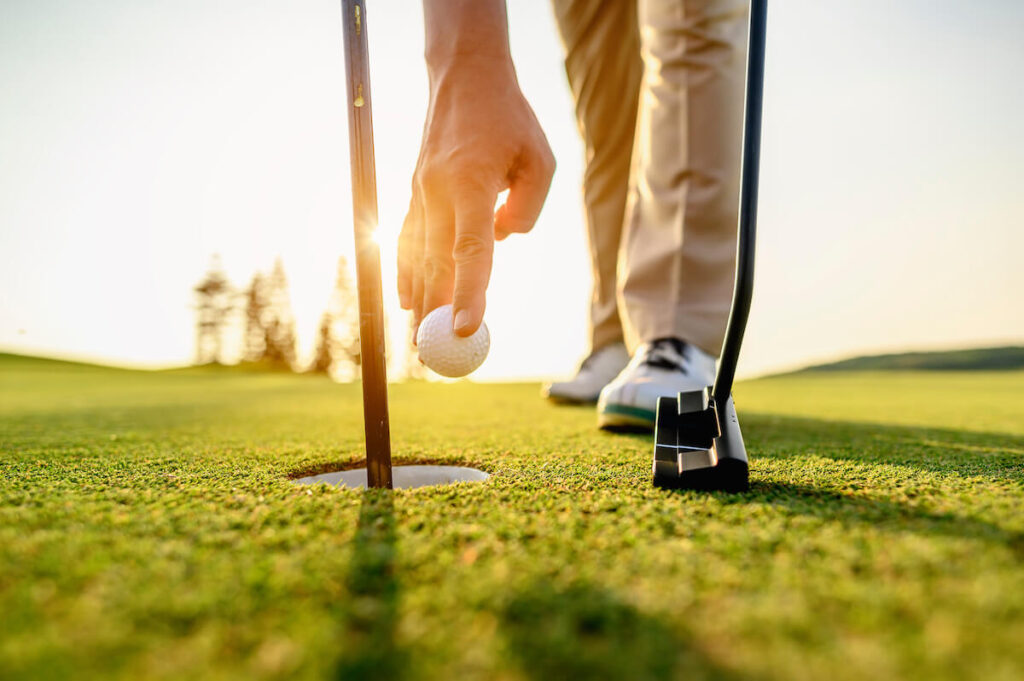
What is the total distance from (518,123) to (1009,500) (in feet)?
3.75

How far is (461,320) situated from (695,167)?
5.07ft

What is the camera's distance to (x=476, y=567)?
74 cm

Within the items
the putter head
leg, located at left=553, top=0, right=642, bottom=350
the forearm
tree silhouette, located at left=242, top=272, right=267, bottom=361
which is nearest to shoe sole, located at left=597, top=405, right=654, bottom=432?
the putter head

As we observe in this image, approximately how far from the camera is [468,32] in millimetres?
1471

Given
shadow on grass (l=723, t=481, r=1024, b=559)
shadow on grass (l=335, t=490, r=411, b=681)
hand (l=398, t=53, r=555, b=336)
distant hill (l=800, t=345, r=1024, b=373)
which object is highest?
hand (l=398, t=53, r=555, b=336)

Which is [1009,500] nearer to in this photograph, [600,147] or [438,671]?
[438,671]

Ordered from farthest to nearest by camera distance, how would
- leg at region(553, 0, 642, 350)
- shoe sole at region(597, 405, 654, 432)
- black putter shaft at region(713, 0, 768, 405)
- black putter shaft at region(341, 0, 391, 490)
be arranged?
leg at region(553, 0, 642, 350), shoe sole at region(597, 405, 654, 432), black putter shaft at region(341, 0, 391, 490), black putter shaft at region(713, 0, 768, 405)

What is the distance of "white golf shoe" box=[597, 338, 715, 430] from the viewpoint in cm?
211

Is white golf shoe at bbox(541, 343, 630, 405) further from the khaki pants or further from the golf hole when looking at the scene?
the golf hole

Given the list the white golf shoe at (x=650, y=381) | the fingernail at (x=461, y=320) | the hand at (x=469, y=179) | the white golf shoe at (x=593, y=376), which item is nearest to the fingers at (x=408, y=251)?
the hand at (x=469, y=179)

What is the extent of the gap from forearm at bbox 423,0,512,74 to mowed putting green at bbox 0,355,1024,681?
3.08 feet

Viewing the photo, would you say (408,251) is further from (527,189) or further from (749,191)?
(749,191)

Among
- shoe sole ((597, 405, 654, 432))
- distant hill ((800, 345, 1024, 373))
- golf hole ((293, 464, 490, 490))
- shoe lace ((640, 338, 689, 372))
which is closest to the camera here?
golf hole ((293, 464, 490, 490))

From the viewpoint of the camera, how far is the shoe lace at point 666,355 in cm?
235
